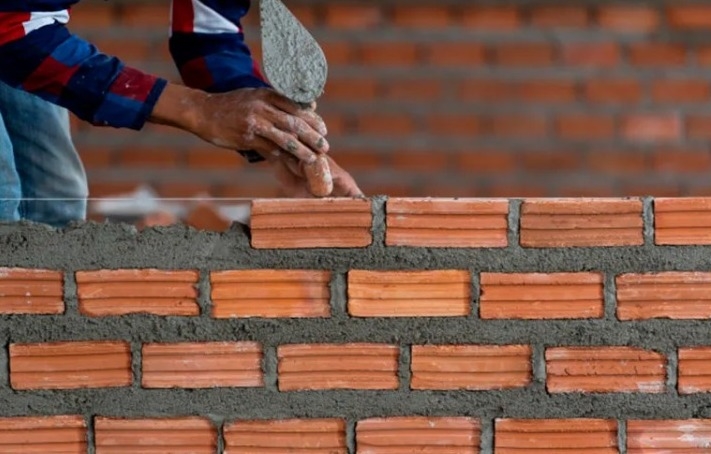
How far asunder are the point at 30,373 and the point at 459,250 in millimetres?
611

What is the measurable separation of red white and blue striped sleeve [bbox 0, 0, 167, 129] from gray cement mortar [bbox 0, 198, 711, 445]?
17 cm

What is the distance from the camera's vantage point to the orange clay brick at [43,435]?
60.8 inches

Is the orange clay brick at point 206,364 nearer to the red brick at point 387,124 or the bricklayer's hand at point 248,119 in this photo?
the bricklayer's hand at point 248,119

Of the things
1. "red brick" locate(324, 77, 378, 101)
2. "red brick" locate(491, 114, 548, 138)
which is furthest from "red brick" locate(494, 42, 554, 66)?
"red brick" locate(324, 77, 378, 101)

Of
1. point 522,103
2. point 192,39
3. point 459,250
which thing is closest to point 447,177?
point 522,103

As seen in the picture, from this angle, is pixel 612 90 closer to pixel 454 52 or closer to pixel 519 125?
pixel 519 125

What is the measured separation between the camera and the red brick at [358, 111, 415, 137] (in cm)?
346

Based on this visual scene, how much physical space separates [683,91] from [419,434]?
7.27 ft

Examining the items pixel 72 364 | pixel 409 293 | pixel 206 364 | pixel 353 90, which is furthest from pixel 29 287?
pixel 353 90

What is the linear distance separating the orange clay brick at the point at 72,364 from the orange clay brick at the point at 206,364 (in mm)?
43

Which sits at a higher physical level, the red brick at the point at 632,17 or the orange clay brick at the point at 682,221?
the red brick at the point at 632,17

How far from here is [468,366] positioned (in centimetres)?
154

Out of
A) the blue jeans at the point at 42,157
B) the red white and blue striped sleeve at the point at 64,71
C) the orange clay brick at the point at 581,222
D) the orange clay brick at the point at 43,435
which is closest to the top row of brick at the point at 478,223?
the orange clay brick at the point at 581,222

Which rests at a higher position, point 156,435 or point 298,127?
point 298,127
